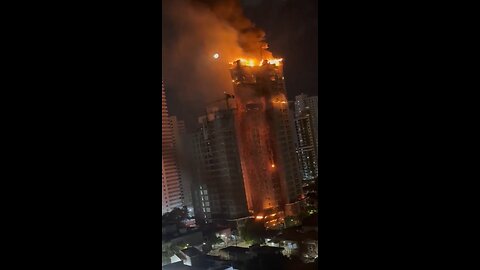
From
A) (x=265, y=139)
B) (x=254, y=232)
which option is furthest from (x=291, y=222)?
(x=265, y=139)

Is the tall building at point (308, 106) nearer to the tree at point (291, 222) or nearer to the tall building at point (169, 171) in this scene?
the tree at point (291, 222)

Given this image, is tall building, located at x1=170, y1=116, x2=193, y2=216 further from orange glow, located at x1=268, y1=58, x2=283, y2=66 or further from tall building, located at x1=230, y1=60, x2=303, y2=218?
orange glow, located at x1=268, y1=58, x2=283, y2=66

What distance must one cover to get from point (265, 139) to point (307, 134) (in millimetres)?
193

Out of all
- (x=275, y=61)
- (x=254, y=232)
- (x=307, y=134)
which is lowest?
(x=254, y=232)

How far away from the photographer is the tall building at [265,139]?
65.4 inches

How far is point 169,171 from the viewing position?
1538 mm

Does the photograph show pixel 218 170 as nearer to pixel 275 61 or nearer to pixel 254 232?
pixel 254 232

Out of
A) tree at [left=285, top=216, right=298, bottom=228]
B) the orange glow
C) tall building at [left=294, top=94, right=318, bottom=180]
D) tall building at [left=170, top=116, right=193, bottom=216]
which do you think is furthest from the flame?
tree at [left=285, top=216, right=298, bottom=228]
